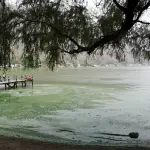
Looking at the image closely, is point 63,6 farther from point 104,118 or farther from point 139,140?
point 104,118

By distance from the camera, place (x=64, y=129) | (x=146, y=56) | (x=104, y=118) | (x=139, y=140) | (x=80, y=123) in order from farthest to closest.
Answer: (x=104, y=118) → (x=80, y=123) → (x=64, y=129) → (x=139, y=140) → (x=146, y=56)

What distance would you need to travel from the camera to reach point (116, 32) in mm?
4395

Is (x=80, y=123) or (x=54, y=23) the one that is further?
(x=80, y=123)

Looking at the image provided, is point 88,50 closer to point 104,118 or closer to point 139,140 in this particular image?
point 139,140

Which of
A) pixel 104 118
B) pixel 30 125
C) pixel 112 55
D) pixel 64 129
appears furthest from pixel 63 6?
Result: pixel 104 118

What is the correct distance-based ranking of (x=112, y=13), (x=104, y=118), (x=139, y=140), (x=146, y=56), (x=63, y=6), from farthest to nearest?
1. (x=104, y=118)
2. (x=139, y=140)
3. (x=146, y=56)
4. (x=112, y=13)
5. (x=63, y=6)

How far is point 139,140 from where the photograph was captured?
7.16 m

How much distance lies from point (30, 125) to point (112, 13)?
535cm

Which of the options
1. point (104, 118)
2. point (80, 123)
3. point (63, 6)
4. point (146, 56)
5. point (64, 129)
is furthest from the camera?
point (104, 118)

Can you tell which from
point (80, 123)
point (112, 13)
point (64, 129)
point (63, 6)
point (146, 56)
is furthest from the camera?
point (80, 123)

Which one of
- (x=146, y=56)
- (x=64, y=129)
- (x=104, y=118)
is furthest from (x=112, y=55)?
(x=104, y=118)

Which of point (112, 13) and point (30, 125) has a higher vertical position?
point (112, 13)

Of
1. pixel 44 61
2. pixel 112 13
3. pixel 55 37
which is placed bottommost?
pixel 44 61

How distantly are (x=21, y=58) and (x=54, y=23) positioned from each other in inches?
28.6
